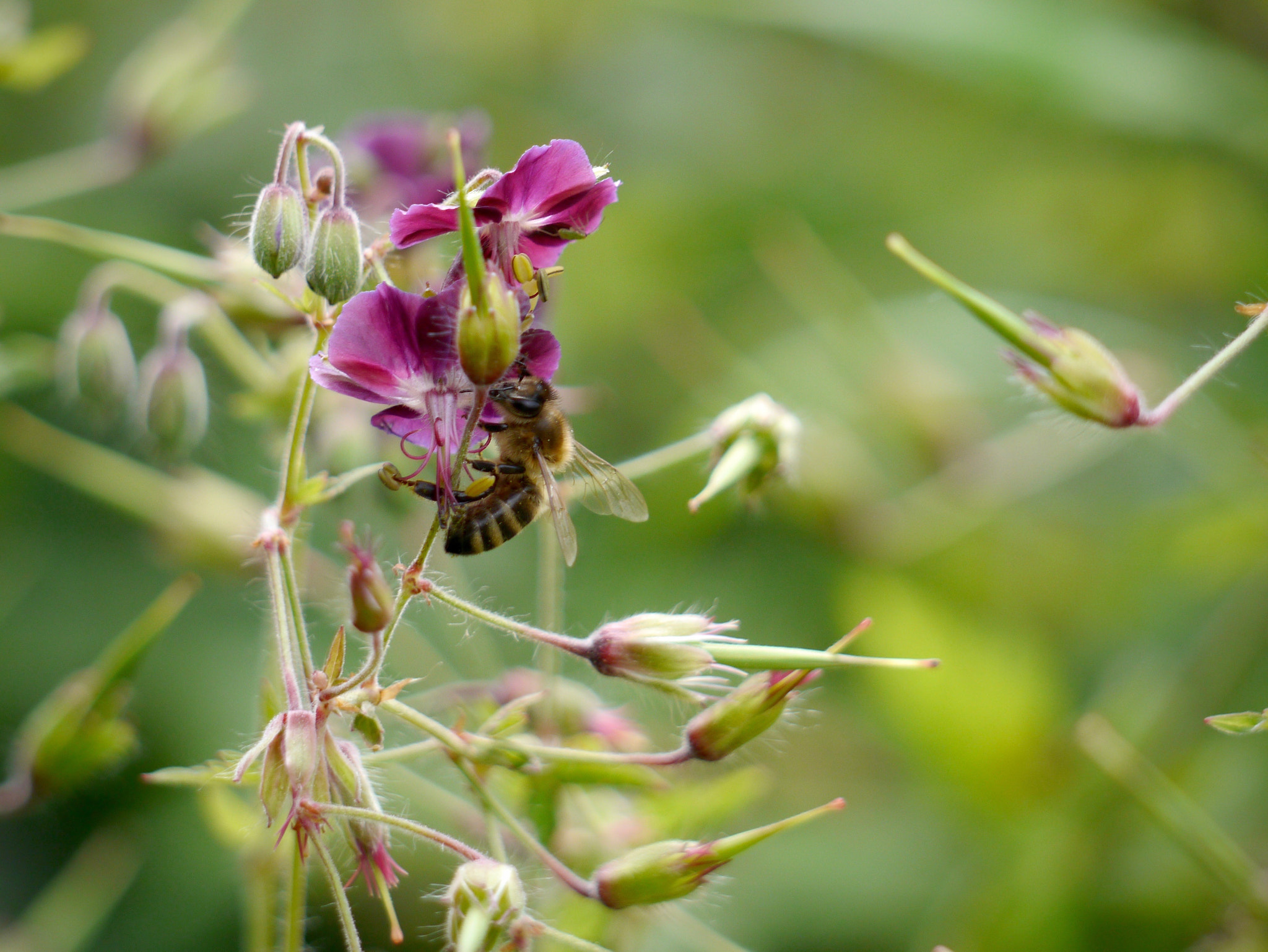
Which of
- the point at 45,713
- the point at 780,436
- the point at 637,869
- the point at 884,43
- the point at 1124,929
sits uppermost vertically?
the point at 884,43

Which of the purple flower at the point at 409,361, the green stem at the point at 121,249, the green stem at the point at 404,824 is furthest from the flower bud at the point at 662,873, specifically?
the green stem at the point at 121,249

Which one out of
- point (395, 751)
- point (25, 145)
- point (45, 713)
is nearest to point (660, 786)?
point (395, 751)

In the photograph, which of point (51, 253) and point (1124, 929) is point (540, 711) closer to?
point (1124, 929)

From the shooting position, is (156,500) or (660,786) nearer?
(660,786)

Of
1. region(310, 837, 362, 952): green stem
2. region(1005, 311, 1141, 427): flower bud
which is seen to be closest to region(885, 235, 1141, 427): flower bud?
region(1005, 311, 1141, 427): flower bud

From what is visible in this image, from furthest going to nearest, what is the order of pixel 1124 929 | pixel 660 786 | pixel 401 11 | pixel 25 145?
1. pixel 401 11
2. pixel 25 145
3. pixel 1124 929
4. pixel 660 786

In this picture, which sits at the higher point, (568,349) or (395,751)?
(395,751)

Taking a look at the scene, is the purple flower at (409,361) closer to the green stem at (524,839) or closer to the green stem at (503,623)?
the green stem at (503,623)

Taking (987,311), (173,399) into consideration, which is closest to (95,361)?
(173,399)
